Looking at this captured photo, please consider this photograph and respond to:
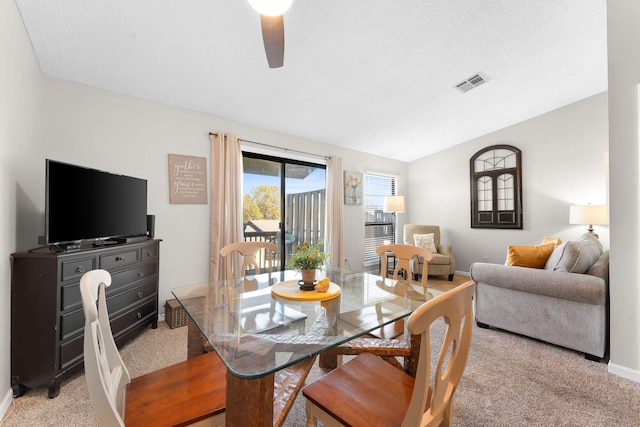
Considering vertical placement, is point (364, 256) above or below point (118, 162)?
below

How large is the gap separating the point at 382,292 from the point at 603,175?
14.5ft

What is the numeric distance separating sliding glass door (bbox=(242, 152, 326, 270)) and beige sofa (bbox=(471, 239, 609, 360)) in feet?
8.42

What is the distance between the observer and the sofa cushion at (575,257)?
2.34 meters

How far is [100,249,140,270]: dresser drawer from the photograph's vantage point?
2133 mm

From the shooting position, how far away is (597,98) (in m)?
4.06

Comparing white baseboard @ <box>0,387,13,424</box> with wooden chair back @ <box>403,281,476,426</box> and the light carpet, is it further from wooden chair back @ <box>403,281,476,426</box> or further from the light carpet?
wooden chair back @ <box>403,281,476,426</box>

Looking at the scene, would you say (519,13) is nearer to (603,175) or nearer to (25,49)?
(603,175)

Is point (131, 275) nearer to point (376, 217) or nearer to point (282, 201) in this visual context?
point (282, 201)

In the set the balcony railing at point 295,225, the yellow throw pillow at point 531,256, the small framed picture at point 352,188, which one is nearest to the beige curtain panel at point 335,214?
the balcony railing at point 295,225

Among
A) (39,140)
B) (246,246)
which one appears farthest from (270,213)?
(39,140)

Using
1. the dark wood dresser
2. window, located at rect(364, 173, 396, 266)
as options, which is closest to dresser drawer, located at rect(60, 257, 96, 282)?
the dark wood dresser

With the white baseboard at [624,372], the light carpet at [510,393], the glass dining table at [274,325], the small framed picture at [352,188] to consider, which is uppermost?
the small framed picture at [352,188]

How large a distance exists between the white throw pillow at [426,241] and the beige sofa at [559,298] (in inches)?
88.5

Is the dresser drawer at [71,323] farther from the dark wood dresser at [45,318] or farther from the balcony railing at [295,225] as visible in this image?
the balcony railing at [295,225]
